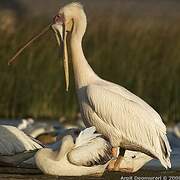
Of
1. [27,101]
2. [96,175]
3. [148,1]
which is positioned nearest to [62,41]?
[96,175]

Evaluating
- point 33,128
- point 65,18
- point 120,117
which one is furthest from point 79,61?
point 33,128

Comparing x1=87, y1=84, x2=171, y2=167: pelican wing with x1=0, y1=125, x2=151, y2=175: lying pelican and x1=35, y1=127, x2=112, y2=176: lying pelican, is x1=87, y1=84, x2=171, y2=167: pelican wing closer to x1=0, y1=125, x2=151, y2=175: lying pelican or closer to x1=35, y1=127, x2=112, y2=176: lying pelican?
x1=0, y1=125, x2=151, y2=175: lying pelican

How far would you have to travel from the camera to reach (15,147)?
380 inches

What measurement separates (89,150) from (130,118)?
732 millimetres

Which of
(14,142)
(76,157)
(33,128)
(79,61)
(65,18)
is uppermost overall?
(65,18)

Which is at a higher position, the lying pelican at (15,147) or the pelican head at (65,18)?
the pelican head at (65,18)

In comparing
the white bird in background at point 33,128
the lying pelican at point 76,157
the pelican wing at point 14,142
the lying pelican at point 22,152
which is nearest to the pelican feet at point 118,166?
the lying pelican at point 22,152

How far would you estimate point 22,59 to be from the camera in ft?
48.6

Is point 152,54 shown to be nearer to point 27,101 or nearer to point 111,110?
point 27,101

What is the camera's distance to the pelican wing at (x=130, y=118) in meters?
8.97

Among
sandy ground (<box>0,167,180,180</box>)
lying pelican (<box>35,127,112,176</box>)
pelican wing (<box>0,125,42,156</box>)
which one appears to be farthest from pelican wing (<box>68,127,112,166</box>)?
pelican wing (<box>0,125,42,156</box>)

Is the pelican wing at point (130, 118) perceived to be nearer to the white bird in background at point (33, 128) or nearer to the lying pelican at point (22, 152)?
the lying pelican at point (22, 152)

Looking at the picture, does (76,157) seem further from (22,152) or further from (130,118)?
(22,152)

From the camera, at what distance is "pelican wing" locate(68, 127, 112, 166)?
27.8 ft
